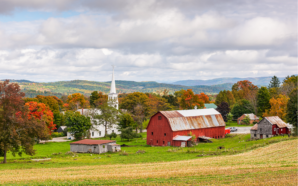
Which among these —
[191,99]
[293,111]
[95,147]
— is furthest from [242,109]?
[95,147]

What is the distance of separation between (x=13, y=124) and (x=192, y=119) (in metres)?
40.2

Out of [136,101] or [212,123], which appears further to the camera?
[136,101]

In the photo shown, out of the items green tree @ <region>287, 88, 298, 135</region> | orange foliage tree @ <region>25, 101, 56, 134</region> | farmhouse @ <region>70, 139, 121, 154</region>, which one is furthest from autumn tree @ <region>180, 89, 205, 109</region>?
farmhouse @ <region>70, 139, 121, 154</region>

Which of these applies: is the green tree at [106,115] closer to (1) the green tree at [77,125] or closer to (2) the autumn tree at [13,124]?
(1) the green tree at [77,125]

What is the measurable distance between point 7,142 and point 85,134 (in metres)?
35.8

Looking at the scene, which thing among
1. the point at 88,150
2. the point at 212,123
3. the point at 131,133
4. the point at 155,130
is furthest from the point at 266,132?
the point at 88,150

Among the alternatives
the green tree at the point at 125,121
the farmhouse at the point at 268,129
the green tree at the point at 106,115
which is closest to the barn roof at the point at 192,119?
the farmhouse at the point at 268,129

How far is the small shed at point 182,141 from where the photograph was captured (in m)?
58.1

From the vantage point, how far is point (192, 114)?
223 ft

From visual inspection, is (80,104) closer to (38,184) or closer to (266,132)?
(266,132)

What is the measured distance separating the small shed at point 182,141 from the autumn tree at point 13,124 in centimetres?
2948

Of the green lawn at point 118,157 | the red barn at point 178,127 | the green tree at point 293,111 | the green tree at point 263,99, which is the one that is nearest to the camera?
the green lawn at point 118,157

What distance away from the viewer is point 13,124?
3778 centimetres

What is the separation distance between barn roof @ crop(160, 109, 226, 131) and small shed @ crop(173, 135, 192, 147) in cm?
242
